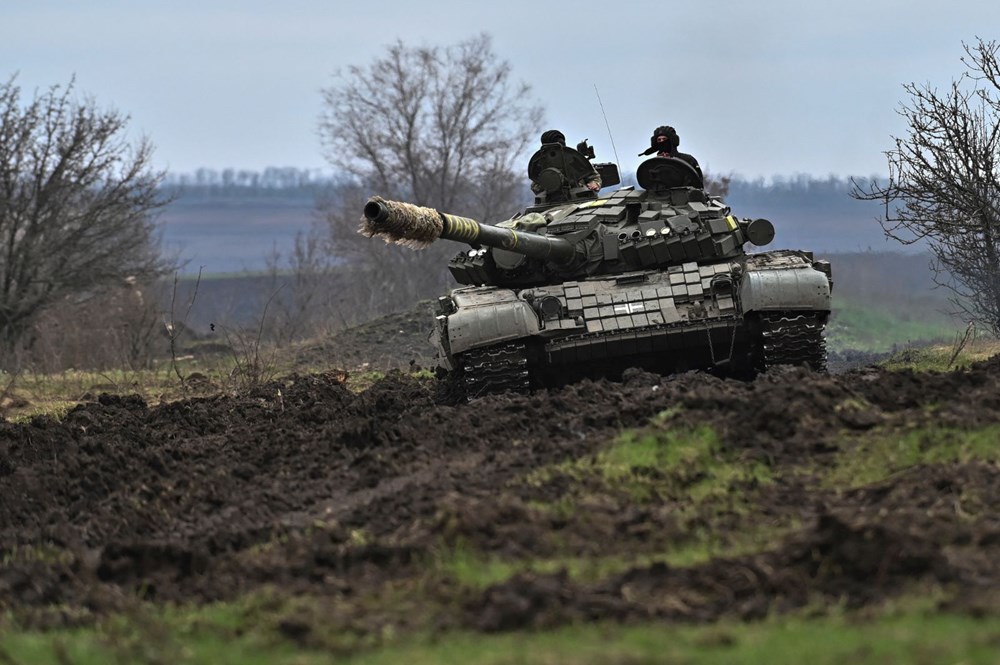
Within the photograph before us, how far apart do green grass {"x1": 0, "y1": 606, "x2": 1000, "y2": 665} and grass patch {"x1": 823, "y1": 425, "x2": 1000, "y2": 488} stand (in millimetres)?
2930

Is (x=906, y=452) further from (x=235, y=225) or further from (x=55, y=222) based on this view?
(x=235, y=225)

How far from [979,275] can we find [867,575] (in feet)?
57.6

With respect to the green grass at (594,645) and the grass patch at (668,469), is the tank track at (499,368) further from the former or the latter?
the green grass at (594,645)

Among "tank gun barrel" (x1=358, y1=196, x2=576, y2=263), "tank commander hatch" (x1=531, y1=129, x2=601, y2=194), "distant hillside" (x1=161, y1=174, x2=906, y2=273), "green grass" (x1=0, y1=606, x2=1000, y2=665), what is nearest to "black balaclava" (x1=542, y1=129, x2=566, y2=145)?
"tank commander hatch" (x1=531, y1=129, x2=601, y2=194)

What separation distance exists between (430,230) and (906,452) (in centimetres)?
459

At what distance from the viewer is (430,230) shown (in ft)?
43.3

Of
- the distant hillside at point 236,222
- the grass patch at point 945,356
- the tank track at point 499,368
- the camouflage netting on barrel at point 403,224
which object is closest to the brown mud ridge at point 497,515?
the tank track at point 499,368

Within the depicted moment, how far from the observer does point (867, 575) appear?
7.48 meters

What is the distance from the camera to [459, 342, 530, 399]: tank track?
15.3m

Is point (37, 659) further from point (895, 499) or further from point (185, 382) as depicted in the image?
point (185, 382)

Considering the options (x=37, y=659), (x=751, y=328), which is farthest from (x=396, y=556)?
(x=751, y=328)

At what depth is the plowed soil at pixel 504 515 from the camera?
7.54m

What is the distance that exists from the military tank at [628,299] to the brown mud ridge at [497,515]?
0.97 m

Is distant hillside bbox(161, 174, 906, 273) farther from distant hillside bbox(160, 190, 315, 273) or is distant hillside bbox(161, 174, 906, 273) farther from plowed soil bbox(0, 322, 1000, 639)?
plowed soil bbox(0, 322, 1000, 639)
